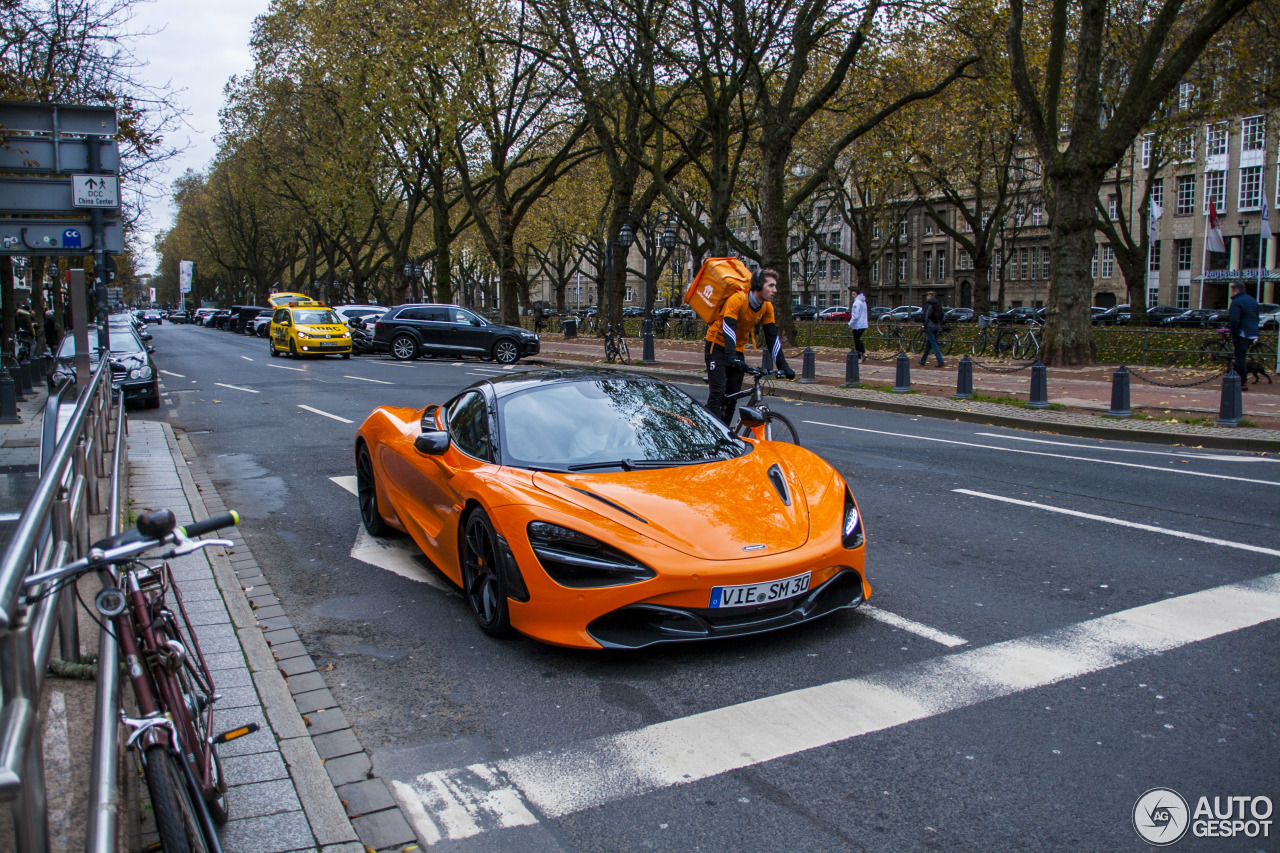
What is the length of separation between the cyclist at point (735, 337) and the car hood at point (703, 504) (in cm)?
413

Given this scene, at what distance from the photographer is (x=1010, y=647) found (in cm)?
495

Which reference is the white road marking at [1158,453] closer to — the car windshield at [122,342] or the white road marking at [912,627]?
the white road marking at [912,627]

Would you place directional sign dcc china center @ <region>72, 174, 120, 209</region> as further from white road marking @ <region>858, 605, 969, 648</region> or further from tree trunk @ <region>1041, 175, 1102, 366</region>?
tree trunk @ <region>1041, 175, 1102, 366</region>

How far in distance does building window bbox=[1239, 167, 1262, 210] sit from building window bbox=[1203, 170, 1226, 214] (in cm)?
124

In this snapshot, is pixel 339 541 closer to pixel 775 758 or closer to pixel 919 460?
pixel 775 758

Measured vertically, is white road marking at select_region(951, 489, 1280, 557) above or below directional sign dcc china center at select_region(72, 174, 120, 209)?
below

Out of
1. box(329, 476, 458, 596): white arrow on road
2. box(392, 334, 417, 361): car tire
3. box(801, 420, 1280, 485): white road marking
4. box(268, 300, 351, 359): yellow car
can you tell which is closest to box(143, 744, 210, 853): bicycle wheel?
box(329, 476, 458, 596): white arrow on road

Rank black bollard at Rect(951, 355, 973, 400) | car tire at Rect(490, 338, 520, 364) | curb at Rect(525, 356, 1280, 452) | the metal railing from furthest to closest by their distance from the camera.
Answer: car tire at Rect(490, 338, 520, 364) → black bollard at Rect(951, 355, 973, 400) → curb at Rect(525, 356, 1280, 452) → the metal railing

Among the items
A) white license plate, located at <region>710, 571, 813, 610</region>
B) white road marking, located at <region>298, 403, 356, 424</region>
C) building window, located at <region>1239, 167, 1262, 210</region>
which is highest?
building window, located at <region>1239, 167, 1262, 210</region>

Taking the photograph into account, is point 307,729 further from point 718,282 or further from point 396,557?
point 718,282

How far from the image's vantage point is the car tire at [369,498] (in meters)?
7.53

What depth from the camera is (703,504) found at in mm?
5090

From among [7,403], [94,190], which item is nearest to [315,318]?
[7,403]

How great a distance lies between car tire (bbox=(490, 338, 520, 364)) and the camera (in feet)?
103
